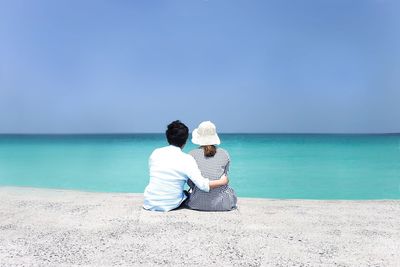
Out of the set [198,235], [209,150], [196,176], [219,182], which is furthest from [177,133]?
[198,235]

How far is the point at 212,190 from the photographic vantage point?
6.09 meters

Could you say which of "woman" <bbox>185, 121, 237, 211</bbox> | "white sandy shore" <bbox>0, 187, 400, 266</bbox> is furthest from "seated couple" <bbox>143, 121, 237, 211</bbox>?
"white sandy shore" <bbox>0, 187, 400, 266</bbox>

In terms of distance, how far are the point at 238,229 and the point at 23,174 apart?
20165 mm

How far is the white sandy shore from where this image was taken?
13.8ft

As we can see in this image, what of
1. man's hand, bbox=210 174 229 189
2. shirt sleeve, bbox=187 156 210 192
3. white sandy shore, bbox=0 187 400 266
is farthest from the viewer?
man's hand, bbox=210 174 229 189

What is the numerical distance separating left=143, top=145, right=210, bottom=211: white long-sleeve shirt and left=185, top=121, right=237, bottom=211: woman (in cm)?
18

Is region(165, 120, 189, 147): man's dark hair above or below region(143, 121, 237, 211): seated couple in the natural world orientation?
above

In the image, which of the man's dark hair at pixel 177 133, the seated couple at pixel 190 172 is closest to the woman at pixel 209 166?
the seated couple at pixel 190 172

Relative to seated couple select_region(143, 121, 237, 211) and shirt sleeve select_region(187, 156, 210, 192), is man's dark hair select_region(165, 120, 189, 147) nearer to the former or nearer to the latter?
seated couple select_region(143, 121, 237, 211)

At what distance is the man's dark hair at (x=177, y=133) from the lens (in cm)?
588

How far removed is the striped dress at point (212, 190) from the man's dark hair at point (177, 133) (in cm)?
29

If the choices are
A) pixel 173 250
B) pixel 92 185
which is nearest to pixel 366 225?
pixel 173 250

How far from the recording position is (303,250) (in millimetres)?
4457

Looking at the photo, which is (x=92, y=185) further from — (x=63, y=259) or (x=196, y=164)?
(x=63, y=259)
